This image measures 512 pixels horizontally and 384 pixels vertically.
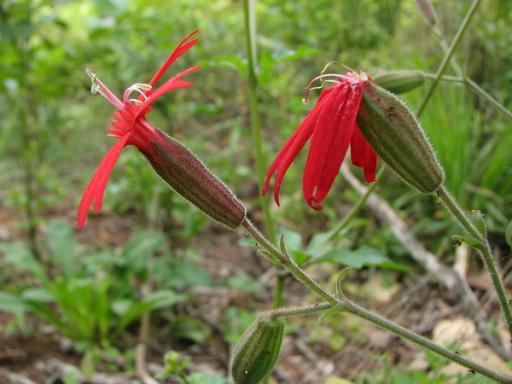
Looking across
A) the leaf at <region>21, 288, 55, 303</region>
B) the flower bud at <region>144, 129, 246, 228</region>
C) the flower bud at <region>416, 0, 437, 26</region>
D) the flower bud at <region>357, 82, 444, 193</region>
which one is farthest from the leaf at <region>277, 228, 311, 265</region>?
the leaf at <region>21, 288, 55, 303</region>

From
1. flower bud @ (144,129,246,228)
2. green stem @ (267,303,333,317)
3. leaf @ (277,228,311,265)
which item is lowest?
leaf @ (277,228,311,265)

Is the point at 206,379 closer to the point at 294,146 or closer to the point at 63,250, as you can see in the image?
the point at 294,146

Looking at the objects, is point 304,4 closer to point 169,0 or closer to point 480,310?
point 169,0

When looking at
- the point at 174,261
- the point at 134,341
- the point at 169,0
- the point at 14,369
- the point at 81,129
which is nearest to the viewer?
the point at 14,369

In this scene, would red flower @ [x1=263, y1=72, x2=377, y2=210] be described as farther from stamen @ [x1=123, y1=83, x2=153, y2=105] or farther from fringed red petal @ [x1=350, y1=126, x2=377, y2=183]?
stamen @ [x1=123, y1=83, x2=153, y2=105]

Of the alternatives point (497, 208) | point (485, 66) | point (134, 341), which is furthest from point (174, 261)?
point (485, 66)

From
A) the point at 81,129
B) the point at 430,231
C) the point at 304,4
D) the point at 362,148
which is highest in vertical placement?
the point at 304,4

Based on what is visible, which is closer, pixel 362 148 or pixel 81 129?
pixel 362 148
